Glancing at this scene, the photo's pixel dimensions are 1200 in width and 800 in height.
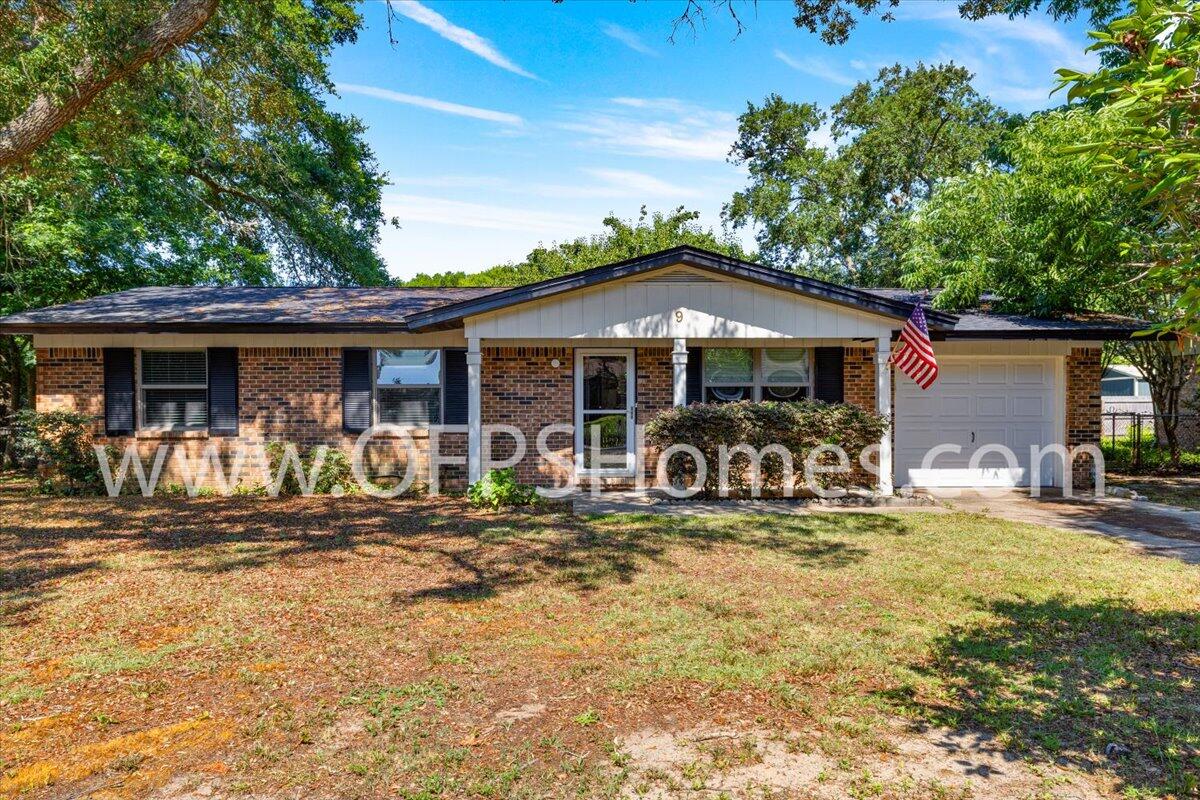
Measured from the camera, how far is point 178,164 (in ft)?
55.2

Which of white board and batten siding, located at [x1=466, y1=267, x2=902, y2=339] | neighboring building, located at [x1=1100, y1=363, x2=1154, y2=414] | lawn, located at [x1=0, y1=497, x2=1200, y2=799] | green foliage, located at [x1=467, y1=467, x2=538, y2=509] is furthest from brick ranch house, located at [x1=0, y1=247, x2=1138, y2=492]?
neighboring building, located at [x1=1100, y1=363, x2=1154, y2=414]

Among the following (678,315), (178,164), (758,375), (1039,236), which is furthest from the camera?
(178,164)

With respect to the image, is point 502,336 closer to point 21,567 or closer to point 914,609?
point 21,567

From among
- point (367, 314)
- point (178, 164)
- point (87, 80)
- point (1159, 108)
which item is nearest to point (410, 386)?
point (367, 314)

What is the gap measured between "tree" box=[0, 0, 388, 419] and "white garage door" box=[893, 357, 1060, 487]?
11643 millimetres

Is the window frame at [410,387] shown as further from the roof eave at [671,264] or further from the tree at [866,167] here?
the tree at [866,167]

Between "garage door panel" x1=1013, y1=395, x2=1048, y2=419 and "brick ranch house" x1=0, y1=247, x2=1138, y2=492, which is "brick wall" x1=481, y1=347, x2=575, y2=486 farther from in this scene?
"garage door panel" x1=1013, y1=395, x2=1048, y2=419

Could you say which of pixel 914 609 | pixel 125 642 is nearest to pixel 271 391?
pixel 125 642

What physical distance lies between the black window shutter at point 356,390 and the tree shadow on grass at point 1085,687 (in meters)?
9.02

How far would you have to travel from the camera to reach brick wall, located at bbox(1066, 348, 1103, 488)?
36.1 ft

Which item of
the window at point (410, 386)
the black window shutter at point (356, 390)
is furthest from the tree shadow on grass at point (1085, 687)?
the black window shutter at point (356, 390)

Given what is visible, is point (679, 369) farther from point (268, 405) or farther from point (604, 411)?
point (268, 405)

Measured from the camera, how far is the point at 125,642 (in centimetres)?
454

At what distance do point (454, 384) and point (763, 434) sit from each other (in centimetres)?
507
